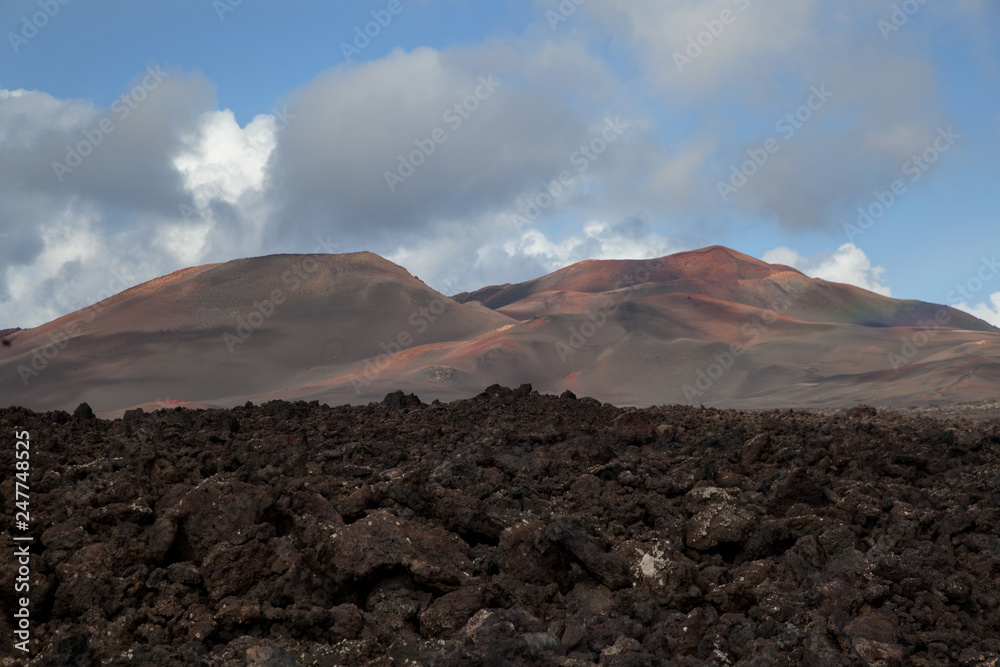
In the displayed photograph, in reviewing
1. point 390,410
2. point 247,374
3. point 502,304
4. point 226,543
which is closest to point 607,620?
point 226,543

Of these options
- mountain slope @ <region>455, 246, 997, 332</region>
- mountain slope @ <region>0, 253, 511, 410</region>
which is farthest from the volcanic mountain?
mountain slope @ <region>455, 246, 997, 332</region>

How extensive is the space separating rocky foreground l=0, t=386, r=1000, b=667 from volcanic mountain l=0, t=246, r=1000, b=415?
47.0m

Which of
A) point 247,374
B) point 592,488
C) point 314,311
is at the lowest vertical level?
point 592,488

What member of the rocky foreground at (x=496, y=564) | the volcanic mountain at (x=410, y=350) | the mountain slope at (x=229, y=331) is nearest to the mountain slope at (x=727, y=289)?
the volcanic mountain at (x=410, y=350)

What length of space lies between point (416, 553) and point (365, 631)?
0.93 metres

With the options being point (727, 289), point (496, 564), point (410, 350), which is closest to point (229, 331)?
point (410, 350)

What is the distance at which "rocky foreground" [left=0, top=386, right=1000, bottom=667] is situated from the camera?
4535 mm

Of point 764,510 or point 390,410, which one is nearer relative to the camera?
point 764,510

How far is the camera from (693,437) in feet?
37.1

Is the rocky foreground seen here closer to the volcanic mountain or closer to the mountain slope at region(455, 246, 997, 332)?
the volcanic mountain

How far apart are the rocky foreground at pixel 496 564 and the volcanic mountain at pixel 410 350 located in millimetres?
46953

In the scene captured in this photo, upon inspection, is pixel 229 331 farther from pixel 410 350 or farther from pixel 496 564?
pixel 496 564

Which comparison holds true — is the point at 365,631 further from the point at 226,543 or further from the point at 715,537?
the point at 715,537

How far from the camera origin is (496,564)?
5676 mm
